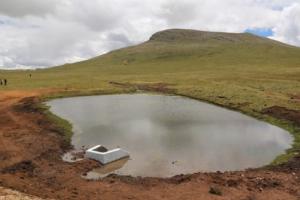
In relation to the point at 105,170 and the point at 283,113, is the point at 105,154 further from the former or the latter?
the point at 283,113

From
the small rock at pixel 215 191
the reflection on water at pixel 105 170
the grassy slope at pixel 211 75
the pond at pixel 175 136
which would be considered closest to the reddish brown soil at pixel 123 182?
the small rock at pixel 215 191

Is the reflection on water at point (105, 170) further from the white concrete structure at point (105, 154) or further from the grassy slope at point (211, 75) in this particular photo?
the grassy slope at point (211, 75)

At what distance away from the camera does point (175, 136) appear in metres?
31.6

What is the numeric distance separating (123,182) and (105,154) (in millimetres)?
3794

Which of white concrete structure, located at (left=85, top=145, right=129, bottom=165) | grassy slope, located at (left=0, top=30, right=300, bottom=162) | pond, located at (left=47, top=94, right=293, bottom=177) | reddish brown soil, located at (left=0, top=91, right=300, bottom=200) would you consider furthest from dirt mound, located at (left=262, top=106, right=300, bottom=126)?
white concrete structure, located at (left=85, top=145, right=129, bottom=165)

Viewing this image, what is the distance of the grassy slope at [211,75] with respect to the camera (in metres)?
55.7

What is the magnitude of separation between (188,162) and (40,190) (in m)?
9.78

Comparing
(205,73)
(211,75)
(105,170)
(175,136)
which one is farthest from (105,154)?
(205,73)

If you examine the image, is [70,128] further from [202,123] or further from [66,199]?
[66,199]

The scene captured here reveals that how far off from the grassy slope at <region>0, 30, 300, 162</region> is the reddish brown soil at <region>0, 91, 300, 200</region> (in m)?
9.70

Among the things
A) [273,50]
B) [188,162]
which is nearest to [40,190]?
[188,162]

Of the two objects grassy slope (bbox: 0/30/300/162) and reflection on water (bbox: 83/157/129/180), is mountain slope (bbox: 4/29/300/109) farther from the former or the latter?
reflection on water (bbox: 83/157/129/180)

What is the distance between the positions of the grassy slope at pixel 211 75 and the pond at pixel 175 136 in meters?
3.68

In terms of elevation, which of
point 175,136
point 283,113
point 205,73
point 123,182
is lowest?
point 123,182
